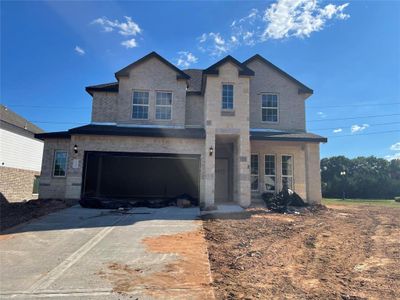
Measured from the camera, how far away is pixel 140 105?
695 inches

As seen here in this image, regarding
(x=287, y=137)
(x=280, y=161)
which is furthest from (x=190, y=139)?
(x=280, y=161)

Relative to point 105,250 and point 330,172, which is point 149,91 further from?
point 330,172

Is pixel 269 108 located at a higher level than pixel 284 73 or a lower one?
lower

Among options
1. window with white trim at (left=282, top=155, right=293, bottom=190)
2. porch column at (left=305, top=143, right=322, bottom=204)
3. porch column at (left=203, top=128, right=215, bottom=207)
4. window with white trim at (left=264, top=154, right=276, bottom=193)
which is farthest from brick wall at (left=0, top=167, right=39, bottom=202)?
porch column at (left=305, top=143, right=322, bottom=204)

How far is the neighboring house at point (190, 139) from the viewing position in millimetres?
15523

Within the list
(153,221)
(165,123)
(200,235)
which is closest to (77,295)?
(200,235)

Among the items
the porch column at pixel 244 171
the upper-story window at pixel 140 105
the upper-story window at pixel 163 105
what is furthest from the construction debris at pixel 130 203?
the upper-story window at pixel 140 105

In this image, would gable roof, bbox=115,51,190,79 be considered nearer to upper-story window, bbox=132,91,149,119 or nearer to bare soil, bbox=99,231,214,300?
upper-story window, bbox=132,91,149,119

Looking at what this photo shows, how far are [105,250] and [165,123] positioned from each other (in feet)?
34.0

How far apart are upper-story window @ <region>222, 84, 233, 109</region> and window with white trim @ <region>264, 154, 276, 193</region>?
198 inches

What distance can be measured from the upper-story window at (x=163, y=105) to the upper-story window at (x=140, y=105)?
653mm

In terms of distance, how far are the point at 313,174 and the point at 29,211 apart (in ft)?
48.1

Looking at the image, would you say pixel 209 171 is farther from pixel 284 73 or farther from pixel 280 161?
pixel 284 73

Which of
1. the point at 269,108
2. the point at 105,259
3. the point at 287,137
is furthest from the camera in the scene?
the point at 269,108
